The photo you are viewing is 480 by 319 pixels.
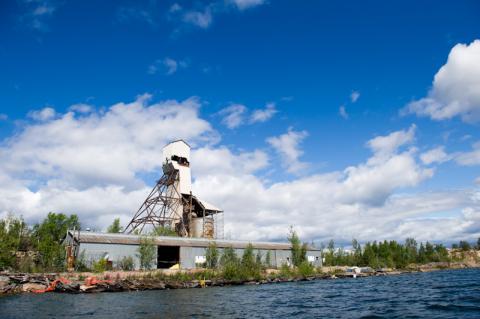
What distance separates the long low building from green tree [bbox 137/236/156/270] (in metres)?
0.68

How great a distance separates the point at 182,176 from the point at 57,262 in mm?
32851

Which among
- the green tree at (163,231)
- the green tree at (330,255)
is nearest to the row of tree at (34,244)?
the green tree at (163,231)

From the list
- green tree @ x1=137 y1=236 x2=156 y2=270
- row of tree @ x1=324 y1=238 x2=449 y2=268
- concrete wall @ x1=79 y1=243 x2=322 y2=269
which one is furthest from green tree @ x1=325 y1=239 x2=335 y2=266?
green tree @ x1=137 y1=236 x2=156 y2=270

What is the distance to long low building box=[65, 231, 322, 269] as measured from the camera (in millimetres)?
56912

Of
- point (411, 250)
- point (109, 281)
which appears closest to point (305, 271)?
point (109, 281)

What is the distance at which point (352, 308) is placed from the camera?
28.3m

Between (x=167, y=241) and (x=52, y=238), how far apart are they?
24.4 m

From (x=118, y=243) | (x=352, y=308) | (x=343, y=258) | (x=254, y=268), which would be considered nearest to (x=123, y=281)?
(x=118, y=243)

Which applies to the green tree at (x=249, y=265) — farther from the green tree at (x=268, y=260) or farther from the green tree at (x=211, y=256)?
the green tree at (x=211, y=256)

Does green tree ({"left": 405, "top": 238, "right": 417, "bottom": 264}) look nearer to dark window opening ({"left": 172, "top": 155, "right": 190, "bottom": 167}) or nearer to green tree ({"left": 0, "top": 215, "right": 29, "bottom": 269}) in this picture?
dark window opening ({"left": 172, "top": 155, "right": 190, "bottom": 167})

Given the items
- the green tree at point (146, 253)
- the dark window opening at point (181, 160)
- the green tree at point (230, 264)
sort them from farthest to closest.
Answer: the dark window opening at point (181, 160), the green tree at point (230, 264), the green tree at point (146, 253)

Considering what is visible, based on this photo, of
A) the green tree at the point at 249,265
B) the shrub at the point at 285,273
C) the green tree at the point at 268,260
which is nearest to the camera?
the green tree at the point at 249,265

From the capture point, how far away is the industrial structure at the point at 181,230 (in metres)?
65.3

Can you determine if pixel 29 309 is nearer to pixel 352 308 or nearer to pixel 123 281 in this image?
pixel 123 281
